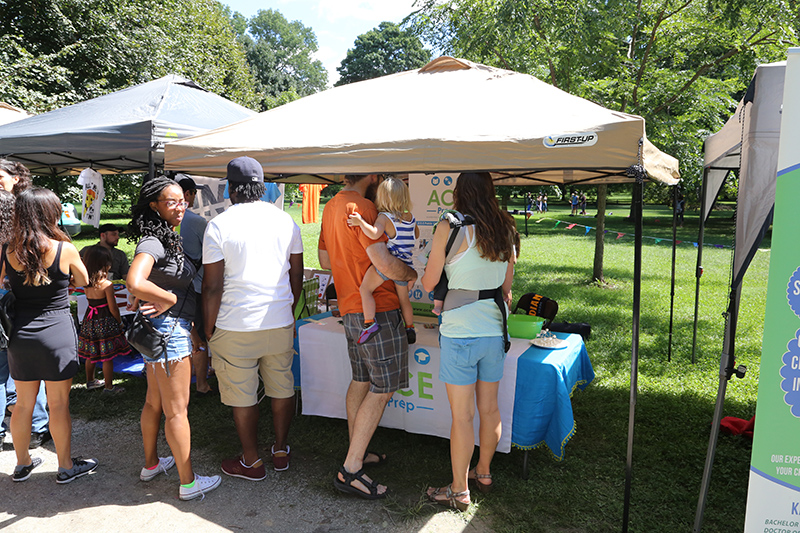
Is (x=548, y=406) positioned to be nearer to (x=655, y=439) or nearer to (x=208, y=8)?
(x=655, y=439)

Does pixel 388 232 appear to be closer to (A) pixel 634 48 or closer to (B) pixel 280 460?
(B) pixel 280 460

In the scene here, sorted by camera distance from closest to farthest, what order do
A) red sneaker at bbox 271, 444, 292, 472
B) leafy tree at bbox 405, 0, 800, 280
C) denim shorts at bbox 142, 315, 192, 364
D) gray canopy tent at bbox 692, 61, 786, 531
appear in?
1. gray canopy tent at bbox 692, 61, 786, 531
2. denim shorts at bbox 142, 315, 192, 364
3. red sneaker at bbox 271, 444, 292, 472
4. leafy tree at bbox 405, 0, 800, 280

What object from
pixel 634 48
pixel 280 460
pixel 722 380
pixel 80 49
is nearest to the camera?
pixel 722 380

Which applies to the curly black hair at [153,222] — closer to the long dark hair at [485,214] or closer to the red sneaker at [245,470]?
the red sneaker at [245,470]

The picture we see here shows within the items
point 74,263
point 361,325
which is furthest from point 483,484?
point 74,263

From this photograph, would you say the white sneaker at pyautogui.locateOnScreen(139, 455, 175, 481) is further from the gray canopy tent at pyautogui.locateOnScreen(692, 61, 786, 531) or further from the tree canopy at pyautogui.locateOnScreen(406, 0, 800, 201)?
the tree canopy at pyautogui.locateOnScreen(406, 0, 800, 201)

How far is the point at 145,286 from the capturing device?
8.13 feet

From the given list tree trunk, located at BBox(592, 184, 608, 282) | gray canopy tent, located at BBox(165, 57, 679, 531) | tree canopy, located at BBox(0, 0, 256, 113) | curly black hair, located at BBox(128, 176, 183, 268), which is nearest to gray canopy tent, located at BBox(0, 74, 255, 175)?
gray canopy tent, located at BBox(165, 57, 679, 531)

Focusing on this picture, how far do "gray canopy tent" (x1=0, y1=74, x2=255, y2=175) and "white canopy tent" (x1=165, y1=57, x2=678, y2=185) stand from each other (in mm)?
874

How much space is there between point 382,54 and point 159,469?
167 ft

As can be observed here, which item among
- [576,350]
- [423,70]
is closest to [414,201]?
[423,70]

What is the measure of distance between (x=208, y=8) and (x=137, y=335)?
22.1 meters

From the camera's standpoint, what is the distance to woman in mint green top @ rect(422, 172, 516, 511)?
2588 mm

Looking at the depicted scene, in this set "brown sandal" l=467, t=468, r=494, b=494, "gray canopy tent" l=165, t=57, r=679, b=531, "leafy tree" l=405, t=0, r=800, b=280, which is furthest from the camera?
"leafy tree" l=405, t=0, r=800, b=280
